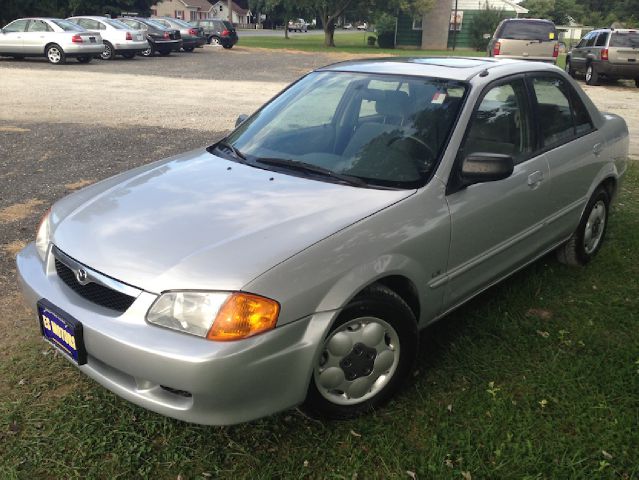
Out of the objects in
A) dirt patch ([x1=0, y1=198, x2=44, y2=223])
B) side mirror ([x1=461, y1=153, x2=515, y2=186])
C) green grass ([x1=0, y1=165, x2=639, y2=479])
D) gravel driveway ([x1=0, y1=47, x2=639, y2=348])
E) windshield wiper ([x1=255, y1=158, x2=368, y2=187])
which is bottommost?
green grass ([x1=0, y1=165, x2=639, y2=479])

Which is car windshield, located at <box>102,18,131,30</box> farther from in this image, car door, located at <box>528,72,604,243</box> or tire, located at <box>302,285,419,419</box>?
tire, located at <box>302,285,419,419</box>

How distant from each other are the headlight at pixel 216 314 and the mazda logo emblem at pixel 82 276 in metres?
0.41

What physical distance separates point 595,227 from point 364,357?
285cm

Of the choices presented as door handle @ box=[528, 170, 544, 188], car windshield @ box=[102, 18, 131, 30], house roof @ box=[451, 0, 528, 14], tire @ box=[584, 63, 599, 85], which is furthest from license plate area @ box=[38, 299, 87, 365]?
house roof @ box=[451, 0, 528, 14]

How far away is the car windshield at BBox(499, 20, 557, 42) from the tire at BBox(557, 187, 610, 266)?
47.1 feet

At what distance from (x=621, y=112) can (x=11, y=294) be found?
1273cm

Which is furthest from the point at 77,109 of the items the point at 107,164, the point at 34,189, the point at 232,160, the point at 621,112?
the point at 621,112

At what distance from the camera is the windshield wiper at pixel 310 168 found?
3031 mm

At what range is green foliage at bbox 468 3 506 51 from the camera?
134ft

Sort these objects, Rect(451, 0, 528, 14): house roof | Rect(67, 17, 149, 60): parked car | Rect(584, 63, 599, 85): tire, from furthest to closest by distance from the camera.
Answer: Rect(451, 0, 528, 14): house roof, Rect(67, 17, 149, 60): parked car, Rect(584, 63, 599, 85): tire

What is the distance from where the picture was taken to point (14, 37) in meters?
20.1

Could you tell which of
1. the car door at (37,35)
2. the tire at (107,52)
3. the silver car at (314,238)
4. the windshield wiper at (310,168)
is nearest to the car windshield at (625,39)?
the silver car at (314,238)

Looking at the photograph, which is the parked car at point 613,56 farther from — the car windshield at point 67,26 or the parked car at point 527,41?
the car windshield at point 67,26

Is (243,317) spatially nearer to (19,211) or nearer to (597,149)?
(597,149)
